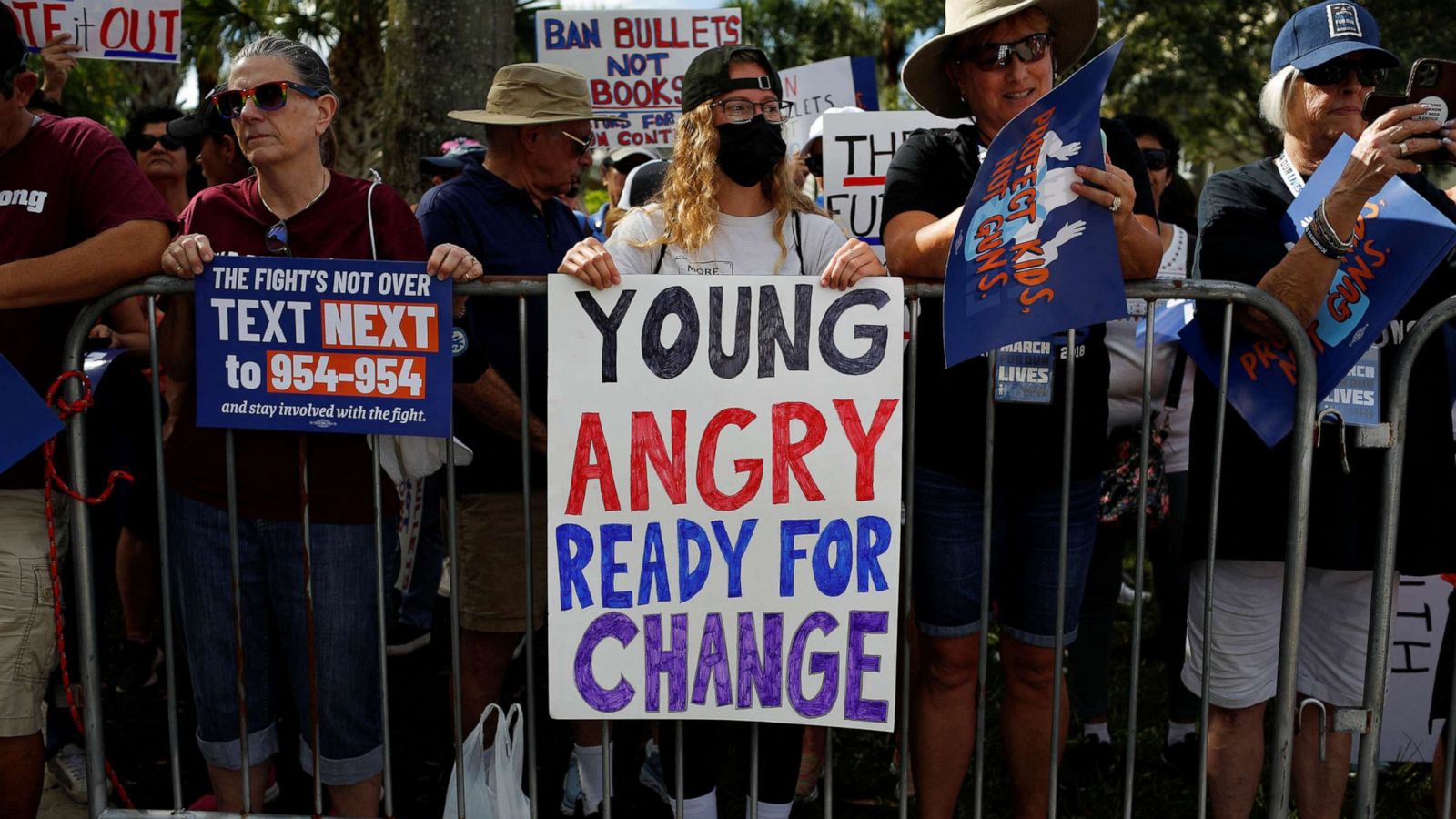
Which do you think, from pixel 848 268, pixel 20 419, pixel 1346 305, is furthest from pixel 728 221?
pixel 20 419

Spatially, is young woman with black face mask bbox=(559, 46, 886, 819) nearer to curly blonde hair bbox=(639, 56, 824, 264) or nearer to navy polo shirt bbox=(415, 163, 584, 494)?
curly blonde hair bbox=(639, 56, 824, 264)

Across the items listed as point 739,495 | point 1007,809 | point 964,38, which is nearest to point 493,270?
point 739,495

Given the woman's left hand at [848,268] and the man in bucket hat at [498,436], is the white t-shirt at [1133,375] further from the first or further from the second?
the man in bucket hat at [498,436]

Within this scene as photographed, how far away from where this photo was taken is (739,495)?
3.18m

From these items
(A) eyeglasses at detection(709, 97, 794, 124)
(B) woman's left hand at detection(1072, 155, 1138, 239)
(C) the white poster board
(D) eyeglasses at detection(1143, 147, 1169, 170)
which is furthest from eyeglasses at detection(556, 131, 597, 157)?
(C) the white poster board

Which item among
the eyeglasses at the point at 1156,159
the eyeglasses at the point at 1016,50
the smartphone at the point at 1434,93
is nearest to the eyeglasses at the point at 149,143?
the eyeglasses at the point at 1016,50

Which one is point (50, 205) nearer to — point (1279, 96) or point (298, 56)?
point (298, 56)

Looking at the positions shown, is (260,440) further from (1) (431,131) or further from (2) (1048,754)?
(1) (431,131)

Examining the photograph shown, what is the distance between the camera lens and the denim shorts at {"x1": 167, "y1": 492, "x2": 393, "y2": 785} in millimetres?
3289

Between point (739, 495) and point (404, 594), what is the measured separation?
3.01m

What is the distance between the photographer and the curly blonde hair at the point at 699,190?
11.2 ft

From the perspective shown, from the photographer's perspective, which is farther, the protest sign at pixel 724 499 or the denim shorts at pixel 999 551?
the denim shorts at pixel 999 551

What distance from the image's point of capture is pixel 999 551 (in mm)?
3361

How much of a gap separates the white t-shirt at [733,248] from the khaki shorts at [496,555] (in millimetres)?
887
